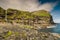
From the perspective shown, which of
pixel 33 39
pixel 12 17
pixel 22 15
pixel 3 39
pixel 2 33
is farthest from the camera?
pixel 22 15

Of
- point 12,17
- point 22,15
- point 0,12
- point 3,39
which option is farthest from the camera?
point 22,15

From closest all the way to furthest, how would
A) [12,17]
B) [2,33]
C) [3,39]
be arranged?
[3,39] < [2,33] < [12,17]

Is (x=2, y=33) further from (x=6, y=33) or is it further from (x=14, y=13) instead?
(x=14, y=13)

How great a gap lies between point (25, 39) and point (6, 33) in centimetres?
547

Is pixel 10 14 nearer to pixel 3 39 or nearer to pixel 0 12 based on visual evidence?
pixel 0 12

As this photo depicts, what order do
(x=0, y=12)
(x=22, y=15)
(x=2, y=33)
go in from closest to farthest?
(x=2, y=33), (x=0, y=12), (x=22, y=15)

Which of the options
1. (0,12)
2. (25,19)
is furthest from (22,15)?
(0,12)

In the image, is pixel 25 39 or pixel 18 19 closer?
pixel 25 39

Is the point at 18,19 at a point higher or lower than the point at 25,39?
higher

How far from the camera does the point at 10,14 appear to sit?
583ft

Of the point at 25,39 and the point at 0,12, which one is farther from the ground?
the point at 0,12

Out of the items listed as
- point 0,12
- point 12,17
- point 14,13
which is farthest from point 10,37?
point 14,13

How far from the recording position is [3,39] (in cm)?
3522

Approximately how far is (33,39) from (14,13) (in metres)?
142
